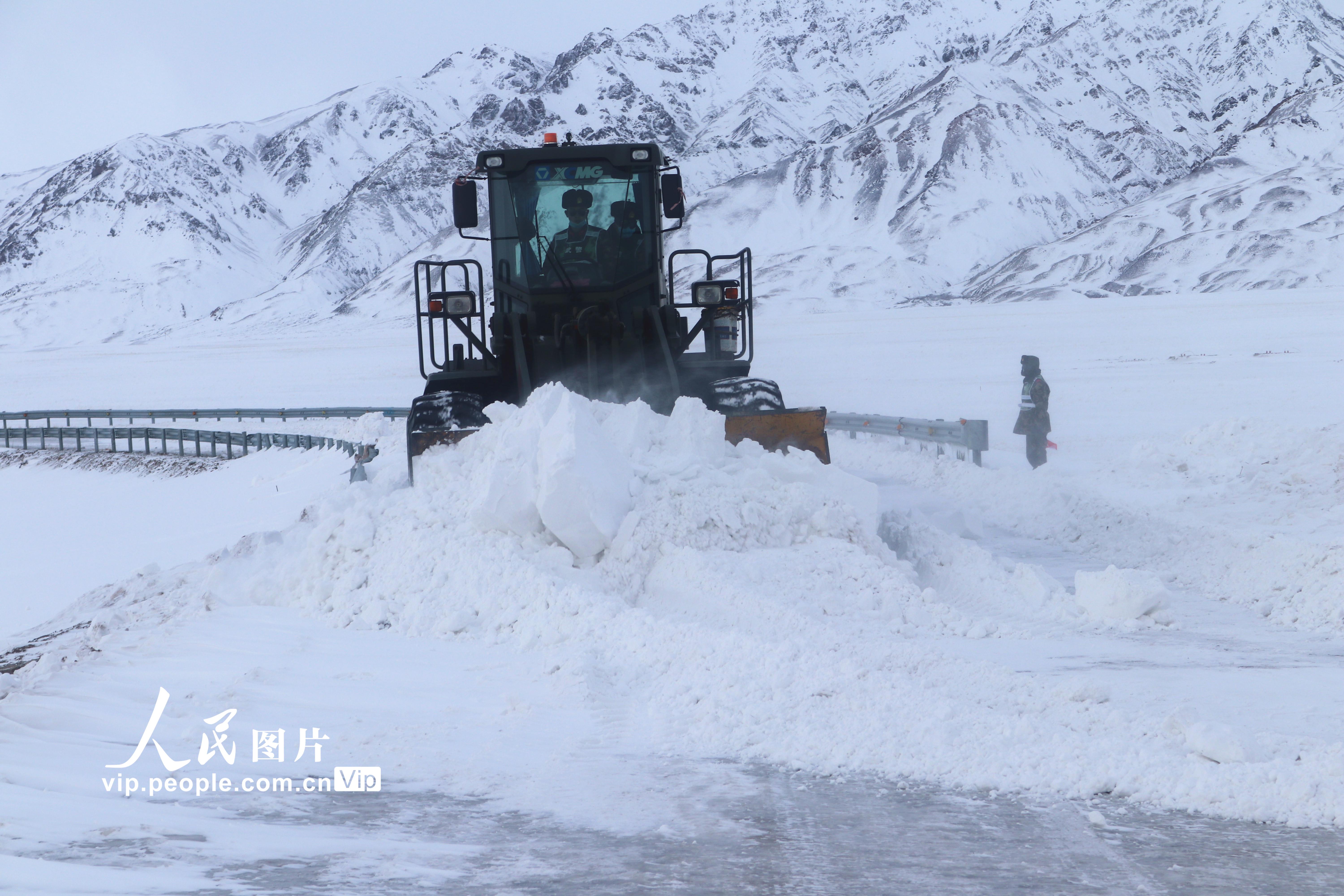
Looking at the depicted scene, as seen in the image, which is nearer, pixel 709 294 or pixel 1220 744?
pixel 1220 744

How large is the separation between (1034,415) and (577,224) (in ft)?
21.3

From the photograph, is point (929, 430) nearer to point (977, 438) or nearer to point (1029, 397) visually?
point (977, 438)

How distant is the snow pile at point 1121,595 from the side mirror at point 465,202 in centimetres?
562

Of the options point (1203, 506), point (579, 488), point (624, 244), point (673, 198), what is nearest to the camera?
point (579, 488)

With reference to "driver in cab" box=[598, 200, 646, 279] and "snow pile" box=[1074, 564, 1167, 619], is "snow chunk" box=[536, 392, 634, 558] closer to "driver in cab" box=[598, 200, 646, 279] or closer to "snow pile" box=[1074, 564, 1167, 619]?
"driver in cab" box=[598, 200, 646, 279]

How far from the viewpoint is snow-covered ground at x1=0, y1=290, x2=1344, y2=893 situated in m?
4.03

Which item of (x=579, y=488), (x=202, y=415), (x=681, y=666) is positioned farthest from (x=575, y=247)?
(x=202, y=415)

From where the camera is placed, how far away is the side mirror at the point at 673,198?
9.91 m

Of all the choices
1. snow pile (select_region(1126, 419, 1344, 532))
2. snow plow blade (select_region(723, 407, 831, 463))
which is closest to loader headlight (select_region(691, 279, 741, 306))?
snow plow blade (select_region(723, 407, 831, 463))

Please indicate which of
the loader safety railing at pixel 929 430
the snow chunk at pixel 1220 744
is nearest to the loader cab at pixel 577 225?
the loader safety railing at pixel 929 430

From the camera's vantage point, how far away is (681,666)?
581 centimetres

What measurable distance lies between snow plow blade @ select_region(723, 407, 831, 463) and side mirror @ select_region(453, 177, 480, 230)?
2767 millimetres

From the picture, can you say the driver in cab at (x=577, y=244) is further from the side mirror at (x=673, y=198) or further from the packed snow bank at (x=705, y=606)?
the packed snow bank at (x=705, y=606)

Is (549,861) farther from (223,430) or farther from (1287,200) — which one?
(1287,200)
